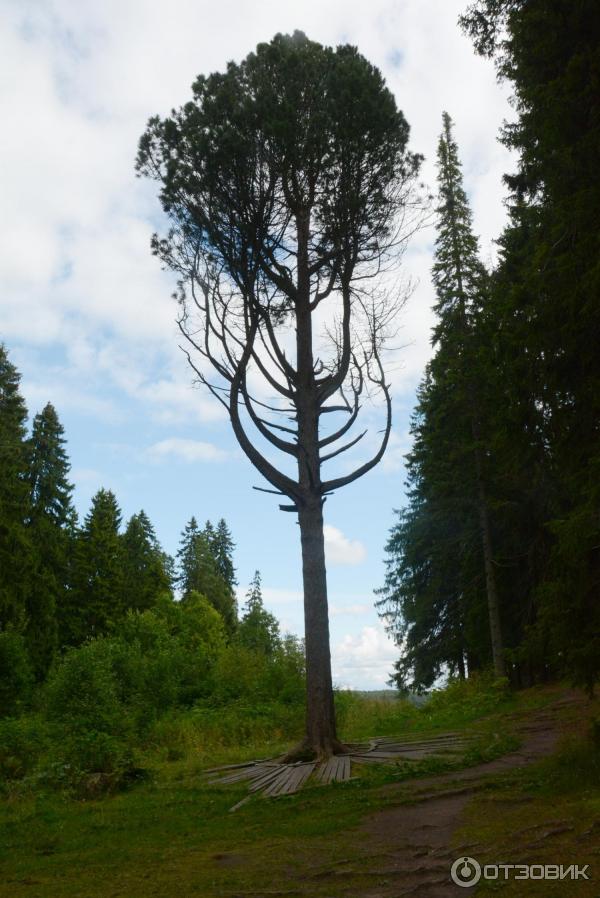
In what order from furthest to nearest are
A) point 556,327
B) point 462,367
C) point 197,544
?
point 197,544 < point 462,367 < point 556,327

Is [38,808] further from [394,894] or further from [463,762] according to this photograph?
[394,894]

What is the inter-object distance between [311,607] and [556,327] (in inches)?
260

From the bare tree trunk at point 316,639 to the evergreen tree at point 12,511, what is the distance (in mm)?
20743

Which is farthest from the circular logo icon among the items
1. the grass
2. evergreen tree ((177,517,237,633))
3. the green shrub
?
evergreen tree ((177,517,237,633))

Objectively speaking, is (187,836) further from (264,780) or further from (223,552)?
(223,552)

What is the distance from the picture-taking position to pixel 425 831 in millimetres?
6203

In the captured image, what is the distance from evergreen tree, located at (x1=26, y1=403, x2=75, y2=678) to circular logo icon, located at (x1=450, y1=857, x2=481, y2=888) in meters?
32.3

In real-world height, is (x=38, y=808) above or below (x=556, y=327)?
below

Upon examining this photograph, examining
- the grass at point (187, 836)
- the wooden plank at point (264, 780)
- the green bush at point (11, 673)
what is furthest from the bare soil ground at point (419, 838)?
the green bush at point (11, 673)

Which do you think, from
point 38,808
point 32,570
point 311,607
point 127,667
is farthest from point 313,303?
point 32,570

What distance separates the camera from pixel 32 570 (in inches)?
1335

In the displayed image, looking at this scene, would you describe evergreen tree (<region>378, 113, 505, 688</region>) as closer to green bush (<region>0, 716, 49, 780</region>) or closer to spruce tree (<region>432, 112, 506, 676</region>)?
spruce tree (<region>432, 112, 506, 676</region>)

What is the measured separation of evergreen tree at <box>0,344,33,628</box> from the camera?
31.0 m

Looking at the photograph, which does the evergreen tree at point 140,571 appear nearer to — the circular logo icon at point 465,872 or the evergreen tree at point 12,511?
the evergreen tree at point 12,511
